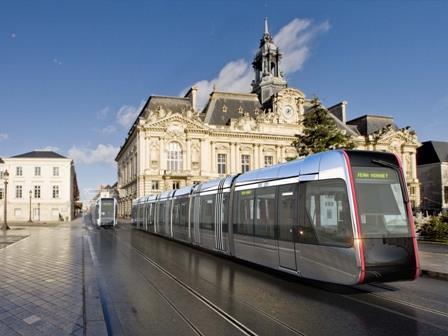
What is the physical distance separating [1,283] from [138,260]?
6.06m

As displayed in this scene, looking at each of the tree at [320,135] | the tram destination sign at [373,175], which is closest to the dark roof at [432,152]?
the tree at [320,135]

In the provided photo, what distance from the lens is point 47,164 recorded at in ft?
221

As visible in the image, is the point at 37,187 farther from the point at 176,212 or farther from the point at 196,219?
the point at 196,219

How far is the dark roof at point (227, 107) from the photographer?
68.9m

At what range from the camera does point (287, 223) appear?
10.8 metres

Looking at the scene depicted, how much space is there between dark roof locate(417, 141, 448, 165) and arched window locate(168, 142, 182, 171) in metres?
52.4

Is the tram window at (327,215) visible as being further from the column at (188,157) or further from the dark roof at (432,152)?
the dark roof at (432,152)

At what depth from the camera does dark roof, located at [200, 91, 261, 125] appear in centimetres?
6888

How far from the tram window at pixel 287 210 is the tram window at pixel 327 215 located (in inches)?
19.7

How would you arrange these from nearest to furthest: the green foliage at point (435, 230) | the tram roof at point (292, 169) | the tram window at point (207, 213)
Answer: the tram roof at point (292, 169)
the tram window at point (207, 213)
the green foliage at point (435, 230)

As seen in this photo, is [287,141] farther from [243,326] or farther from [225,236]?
[243,326]

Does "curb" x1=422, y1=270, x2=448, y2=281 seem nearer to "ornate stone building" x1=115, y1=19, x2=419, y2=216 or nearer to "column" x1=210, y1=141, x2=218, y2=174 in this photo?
"ornate stone building" x1=115, y1=19, x2=419, y2=216

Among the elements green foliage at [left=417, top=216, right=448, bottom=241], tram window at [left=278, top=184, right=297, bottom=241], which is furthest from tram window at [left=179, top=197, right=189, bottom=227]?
green foliage at [left=417, top=216, right=448, bottom=241]

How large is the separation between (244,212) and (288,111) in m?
57.9
